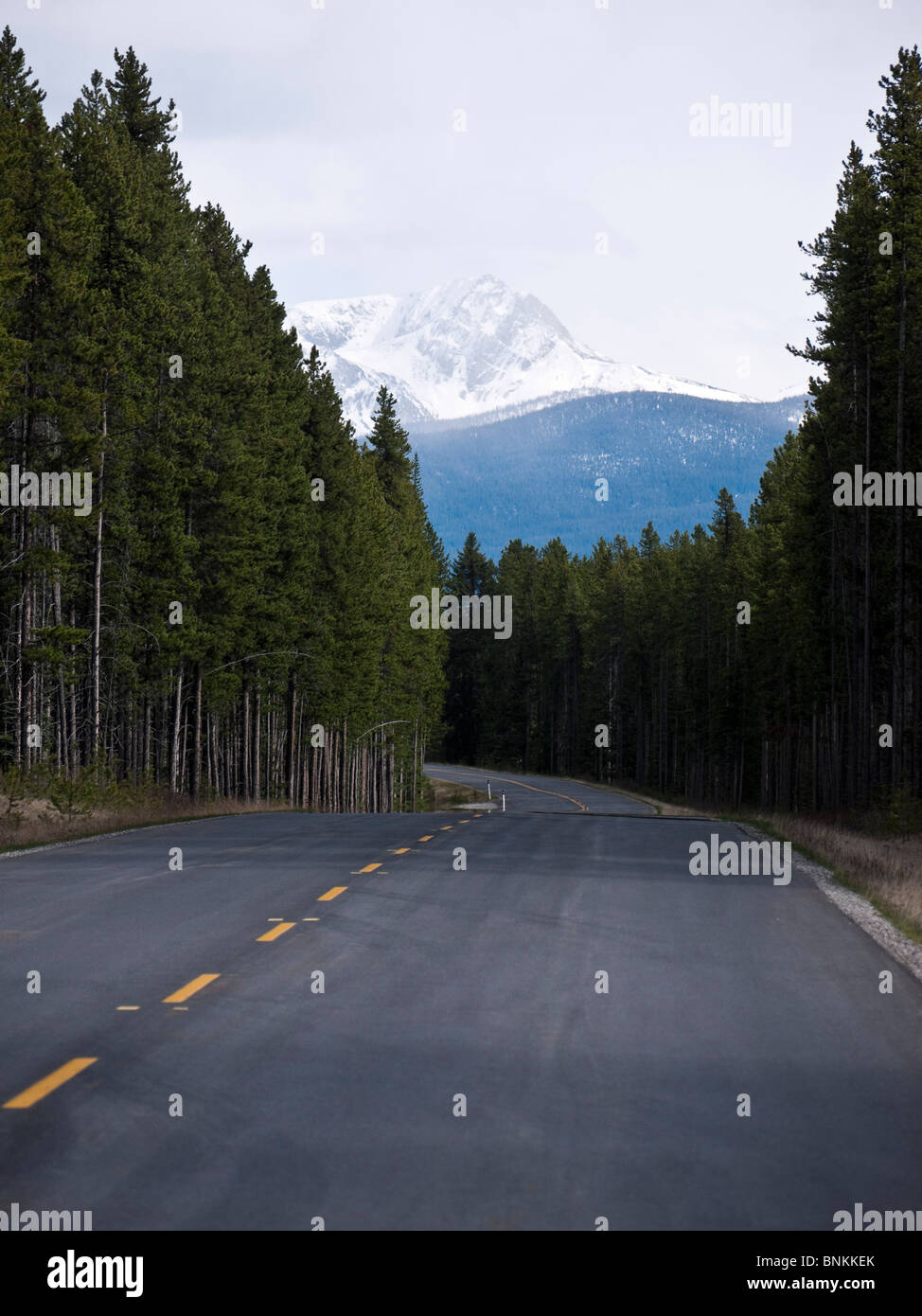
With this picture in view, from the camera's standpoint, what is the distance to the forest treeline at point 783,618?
42531 millimetres

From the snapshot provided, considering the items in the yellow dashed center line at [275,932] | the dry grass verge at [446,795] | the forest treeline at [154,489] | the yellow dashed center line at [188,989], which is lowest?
the dry grass verge at [446,795]

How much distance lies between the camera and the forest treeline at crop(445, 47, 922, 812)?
42.5 m

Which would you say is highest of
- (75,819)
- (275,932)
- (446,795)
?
(275,932)

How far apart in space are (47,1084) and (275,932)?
215 inches

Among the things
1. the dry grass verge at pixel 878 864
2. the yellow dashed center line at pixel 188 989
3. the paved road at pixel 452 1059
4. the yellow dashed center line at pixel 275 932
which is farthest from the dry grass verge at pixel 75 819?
the yellow dashed center line at pixel 188 989

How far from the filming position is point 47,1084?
25.2 feet

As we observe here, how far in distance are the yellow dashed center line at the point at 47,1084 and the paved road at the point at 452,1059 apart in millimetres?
26

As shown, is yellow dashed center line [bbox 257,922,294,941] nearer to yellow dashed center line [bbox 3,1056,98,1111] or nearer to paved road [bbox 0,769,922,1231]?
paved road [bbox 0,769,922,1231]

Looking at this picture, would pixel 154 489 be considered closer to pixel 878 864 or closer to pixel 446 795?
pixel 878 864

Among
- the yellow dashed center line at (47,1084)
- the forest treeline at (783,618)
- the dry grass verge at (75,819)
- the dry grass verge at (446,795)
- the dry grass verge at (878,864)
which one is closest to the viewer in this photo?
the yellow dashed center line at (47,1084)

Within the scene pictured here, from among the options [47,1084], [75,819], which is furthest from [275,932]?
[75,819]

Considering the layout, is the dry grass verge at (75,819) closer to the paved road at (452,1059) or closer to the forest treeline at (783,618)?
the paved road at (452,1059)

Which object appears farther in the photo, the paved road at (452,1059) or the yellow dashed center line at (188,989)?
the yellow dashed center line at (188,989)

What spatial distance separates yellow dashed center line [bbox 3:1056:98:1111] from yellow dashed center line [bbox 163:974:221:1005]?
1.64 metres
